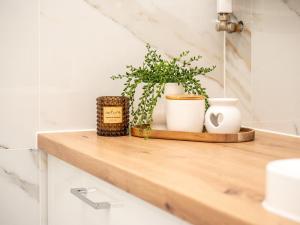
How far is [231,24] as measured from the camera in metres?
1.61

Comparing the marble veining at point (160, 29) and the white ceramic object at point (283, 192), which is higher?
the marble veining at point (160, 29)

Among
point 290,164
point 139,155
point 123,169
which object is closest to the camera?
point 290,164

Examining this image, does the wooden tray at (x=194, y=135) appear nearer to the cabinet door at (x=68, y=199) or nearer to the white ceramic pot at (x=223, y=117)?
the white ceramic pot at (x=223, y=117)

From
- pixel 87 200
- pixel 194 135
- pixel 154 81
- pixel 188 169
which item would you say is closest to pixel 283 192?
pixel 188 169

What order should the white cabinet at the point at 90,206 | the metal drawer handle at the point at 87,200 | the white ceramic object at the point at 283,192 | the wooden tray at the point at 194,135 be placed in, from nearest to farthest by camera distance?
the white ceramic object at the point at 283,192
the white cabinet at the point at 90,206
the metal drawer handle at the point at 87,200
the wooden tray at the point at 194,135

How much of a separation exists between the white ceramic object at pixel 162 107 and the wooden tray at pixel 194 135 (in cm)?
6

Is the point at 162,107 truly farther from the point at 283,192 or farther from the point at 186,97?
the point at 283,192

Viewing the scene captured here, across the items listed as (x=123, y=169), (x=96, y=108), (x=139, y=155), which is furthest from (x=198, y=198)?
(x=96, y=108)

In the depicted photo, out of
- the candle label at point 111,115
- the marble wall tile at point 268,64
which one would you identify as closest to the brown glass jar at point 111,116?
the candle label at point 111,115

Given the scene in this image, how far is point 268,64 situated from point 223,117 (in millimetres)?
412

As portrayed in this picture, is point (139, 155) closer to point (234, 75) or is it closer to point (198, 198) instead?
point (198, 198)

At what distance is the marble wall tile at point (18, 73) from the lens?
137cm

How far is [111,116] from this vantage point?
4.47 ft

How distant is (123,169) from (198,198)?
0.24 metres
